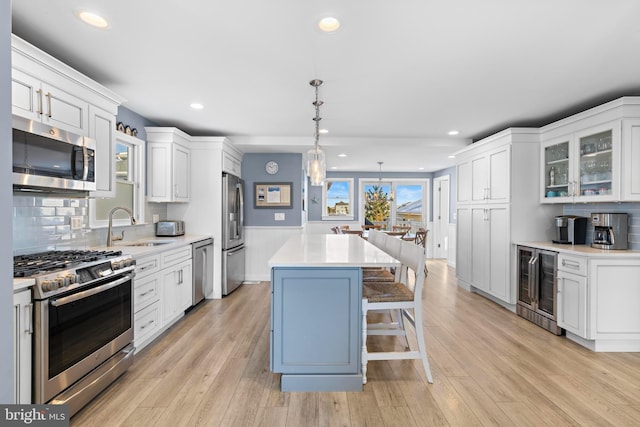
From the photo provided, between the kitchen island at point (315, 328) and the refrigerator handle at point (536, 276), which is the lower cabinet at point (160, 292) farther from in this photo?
the refrigerator handle at point (536, 276)

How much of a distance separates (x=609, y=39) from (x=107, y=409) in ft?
13.1

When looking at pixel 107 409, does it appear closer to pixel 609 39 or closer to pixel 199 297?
pixel 199 297

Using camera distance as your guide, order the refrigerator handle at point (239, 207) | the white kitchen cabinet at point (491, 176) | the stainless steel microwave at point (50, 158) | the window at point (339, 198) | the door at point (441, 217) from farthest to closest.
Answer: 1. the window at point (339, 198)
2. the door at point (441, 217)
3. the refrigerator handle at point (239, 207)
4. the white kitchen cabinet at point (491, 176)
5. the stainless steel microwave at point (50, 158)

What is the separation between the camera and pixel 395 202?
8.38 metres

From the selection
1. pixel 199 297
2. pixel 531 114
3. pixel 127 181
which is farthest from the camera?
pixel 199 297

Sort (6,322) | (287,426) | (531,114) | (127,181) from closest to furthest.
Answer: (6,322)
(287,426)
(127,181)
(531,114)

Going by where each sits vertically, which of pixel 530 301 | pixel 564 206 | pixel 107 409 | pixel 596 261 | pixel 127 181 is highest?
pixel 127 181

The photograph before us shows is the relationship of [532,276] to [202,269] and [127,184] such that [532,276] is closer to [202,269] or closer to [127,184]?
[202,269]

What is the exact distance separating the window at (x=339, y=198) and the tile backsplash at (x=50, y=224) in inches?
227

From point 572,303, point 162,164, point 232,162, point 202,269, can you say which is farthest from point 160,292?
point 572,303

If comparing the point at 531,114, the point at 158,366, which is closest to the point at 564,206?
the point at 531,114

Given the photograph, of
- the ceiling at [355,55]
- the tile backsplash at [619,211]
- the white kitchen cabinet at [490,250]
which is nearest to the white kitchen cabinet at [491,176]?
the white kitchen cabinet at [490,250]

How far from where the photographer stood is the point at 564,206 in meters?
3.82

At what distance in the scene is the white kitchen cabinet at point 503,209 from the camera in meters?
3.80
